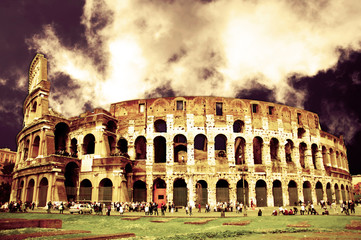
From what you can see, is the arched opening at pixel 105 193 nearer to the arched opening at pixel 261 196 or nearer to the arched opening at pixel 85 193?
the arched opening at pixel 85 193

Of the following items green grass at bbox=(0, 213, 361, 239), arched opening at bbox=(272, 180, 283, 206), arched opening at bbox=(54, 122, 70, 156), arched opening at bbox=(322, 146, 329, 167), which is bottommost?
green grass at bbox=(0, 213, 361, 239)

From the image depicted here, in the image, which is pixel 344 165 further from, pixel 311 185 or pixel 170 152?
pixel 170 152

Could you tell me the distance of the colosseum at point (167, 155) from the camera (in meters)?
30.6

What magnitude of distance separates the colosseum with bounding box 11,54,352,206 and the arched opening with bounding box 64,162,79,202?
0.11 meters

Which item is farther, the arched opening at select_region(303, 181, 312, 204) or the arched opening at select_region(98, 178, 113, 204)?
the arched opening at select_region(303, 181, 312, 204)

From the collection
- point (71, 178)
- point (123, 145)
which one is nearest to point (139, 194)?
point (123, 145)

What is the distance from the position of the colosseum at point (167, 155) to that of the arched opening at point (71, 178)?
0.36ft

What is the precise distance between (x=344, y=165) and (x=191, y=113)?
2819 cm

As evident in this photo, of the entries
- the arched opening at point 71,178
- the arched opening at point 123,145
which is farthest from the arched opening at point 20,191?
the arched opening at point 123,145

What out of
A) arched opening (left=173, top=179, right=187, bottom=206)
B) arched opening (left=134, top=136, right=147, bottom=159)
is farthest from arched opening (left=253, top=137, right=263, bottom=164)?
arched opening (left=134, top=136, right=147, bottom=159)

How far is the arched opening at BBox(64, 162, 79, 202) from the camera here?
102ft

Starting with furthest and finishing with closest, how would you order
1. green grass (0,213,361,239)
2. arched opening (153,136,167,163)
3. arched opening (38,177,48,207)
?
arched opening (153,136,167,163) → arched opening (38,177,48,207) → green grass (0,213,361,239)

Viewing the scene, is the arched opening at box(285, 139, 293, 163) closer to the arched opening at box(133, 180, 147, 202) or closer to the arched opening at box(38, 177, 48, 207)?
Answer: the arched opening at box(133, 180, 147, 202)

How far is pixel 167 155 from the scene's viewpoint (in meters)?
31.9
